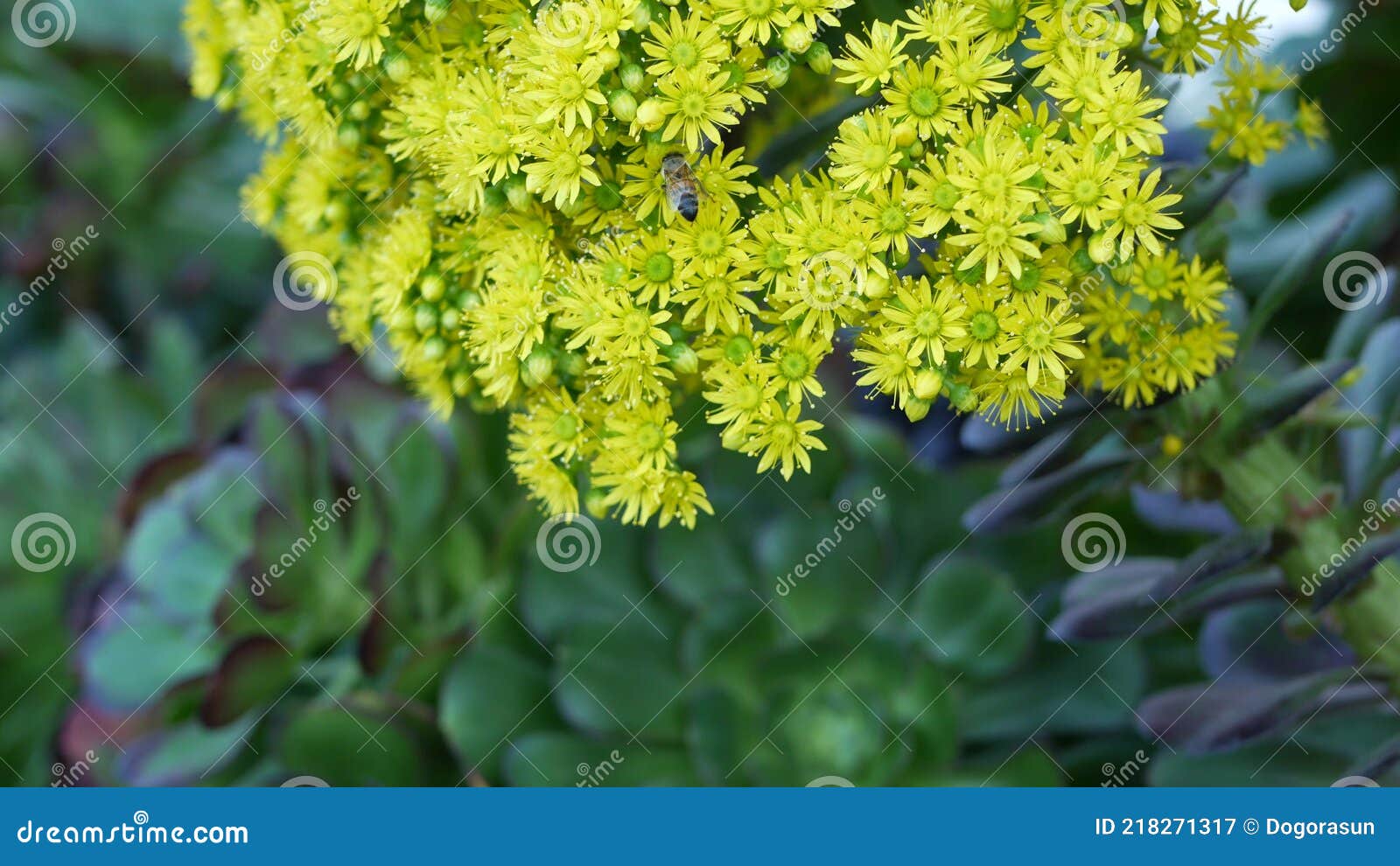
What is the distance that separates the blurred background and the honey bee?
41 cm

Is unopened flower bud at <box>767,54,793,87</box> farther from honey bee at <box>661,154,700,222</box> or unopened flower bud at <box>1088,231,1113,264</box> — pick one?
unopened flower bud at <box>1088,231,1113,264</box>

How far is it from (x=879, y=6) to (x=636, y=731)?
2.61 ft

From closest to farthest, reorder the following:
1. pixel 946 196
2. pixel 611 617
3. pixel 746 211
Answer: pixel 946 196 → pixel 746 211 → pixel 611 617

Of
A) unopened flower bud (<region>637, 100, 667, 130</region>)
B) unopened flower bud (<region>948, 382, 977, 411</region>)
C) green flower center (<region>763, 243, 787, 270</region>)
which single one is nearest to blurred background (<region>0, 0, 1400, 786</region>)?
unopened flower bud (<region>948, 382, 977, 411</region>)

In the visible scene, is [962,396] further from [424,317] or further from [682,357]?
[424,317]

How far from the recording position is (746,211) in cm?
85

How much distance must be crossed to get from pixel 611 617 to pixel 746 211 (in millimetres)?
595

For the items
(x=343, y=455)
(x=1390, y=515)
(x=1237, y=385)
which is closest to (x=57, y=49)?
(x=343, y=455)

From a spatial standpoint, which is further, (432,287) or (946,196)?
(432,287)

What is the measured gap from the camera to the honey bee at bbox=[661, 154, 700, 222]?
2.48 ft

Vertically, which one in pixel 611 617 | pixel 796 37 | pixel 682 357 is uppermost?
pixel 796 37

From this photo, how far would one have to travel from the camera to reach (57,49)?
6.23 feet

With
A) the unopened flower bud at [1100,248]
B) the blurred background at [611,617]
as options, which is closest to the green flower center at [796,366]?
the unopened flower bud at [1100,248]

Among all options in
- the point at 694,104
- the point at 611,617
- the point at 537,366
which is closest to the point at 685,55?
the point at 694,104
